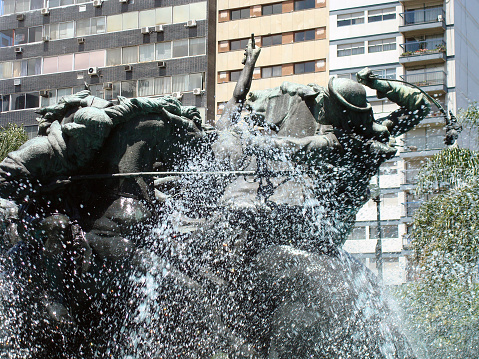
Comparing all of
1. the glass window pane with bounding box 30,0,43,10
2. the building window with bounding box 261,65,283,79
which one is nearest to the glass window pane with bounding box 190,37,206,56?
the building window with bounding box 261,65,283,79

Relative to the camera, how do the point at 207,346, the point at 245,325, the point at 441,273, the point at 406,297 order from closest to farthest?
the point at 207,346
the point at 245,325
the point at 406,297
the point at 441,273

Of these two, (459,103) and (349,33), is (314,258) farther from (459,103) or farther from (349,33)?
(349,33)

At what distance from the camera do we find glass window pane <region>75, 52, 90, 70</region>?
41500mm

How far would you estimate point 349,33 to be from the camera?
132 feet

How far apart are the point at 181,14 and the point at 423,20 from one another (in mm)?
11890

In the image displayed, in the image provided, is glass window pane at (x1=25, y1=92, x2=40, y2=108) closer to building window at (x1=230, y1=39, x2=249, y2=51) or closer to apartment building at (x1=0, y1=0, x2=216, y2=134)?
apartment building at (x1=0, y1=0, x2=216, y2=134)

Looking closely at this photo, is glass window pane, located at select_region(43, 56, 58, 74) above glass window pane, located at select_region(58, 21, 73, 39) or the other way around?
the other way around

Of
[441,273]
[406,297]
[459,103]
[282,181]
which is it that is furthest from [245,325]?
[459,103]

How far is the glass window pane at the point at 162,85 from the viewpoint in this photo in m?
38.9

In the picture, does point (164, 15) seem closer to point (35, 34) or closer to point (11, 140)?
point (35, 34)

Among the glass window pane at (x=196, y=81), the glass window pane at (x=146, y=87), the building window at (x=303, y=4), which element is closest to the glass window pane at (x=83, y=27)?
the glass window pane at (x=146, y=87)

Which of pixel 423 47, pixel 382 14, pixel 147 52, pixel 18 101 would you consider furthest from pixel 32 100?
pixel 423 47

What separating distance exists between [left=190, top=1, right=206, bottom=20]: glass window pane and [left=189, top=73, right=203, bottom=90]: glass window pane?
320 cm

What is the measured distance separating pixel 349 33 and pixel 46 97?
15.8 meters
